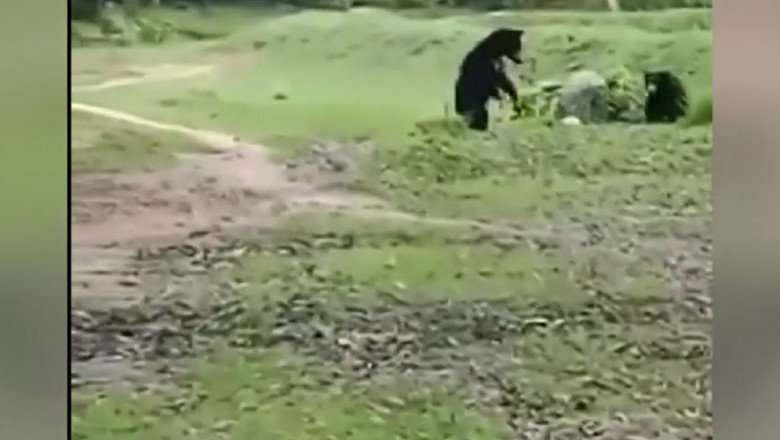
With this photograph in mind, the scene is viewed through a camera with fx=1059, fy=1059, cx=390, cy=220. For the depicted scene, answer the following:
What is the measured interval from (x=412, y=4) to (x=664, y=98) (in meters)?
0.26

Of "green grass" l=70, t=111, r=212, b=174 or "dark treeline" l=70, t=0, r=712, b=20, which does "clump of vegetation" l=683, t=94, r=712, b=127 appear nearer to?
"dark treeline" l=70, t=0, r=712, b=20

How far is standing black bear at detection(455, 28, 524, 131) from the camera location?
995mm

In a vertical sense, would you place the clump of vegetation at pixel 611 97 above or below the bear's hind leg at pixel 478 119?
above

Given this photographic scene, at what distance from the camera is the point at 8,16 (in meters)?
0.97

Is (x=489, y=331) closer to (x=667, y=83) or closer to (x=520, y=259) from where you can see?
(x=520, y=259)

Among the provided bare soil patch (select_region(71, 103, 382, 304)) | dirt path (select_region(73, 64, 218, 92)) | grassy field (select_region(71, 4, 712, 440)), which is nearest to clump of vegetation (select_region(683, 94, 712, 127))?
grassy field (select_region(71, 4, 712, 440))

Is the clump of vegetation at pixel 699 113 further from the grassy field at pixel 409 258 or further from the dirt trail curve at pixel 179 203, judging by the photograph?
the dirt trail curve at pixel 179 203

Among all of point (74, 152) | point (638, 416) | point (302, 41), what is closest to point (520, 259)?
point (638, 416)

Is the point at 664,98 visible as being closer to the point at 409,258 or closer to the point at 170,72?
the point at 409,258

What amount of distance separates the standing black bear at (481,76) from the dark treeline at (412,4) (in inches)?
1.2

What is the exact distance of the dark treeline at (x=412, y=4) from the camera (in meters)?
0.98

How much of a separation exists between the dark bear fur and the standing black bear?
139 mm

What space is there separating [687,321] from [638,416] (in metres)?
0.10

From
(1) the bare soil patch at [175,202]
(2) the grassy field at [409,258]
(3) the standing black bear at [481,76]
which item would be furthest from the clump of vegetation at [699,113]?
(1) the bare soil patch at [175,202]
